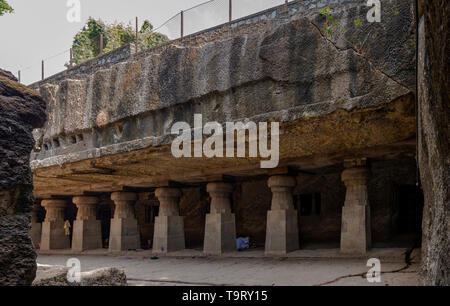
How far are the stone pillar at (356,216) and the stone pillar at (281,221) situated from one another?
1.08 meters

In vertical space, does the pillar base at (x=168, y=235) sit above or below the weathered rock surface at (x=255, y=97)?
below

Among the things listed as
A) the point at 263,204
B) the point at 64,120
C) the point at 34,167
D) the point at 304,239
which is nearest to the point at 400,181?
the point at 304,239

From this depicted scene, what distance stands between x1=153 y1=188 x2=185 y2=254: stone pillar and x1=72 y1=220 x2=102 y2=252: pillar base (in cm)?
296

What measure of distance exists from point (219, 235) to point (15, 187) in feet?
20.7

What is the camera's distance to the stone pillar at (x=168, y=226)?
9.74m

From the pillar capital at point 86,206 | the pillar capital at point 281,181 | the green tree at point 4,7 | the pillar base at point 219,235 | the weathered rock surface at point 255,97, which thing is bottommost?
the pillar base at point 219,235

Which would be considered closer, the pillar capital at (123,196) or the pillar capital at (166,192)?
the pillar capital at (166,192)

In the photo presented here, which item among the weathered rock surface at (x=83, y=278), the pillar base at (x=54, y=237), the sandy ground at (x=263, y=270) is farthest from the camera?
the pillar base at (x=54, y=237)

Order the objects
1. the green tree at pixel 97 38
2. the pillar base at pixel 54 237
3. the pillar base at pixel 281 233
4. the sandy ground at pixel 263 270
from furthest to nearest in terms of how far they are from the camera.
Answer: the green tree at pixel 97 38 → the pillar base at pixel 54 237 → the pillar base at pixel 281 233 → the sandy ground at pixel 263 270

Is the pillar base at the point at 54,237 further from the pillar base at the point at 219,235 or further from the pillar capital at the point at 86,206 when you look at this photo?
the pillar base at the point at 219,235

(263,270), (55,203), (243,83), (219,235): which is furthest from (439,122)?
(55,203)

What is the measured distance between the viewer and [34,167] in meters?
9.39

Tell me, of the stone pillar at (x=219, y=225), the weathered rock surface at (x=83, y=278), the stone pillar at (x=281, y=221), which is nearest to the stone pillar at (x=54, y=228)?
the stone pillar at (x=219, y=225)

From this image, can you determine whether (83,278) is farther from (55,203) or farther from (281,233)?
(55,203)
